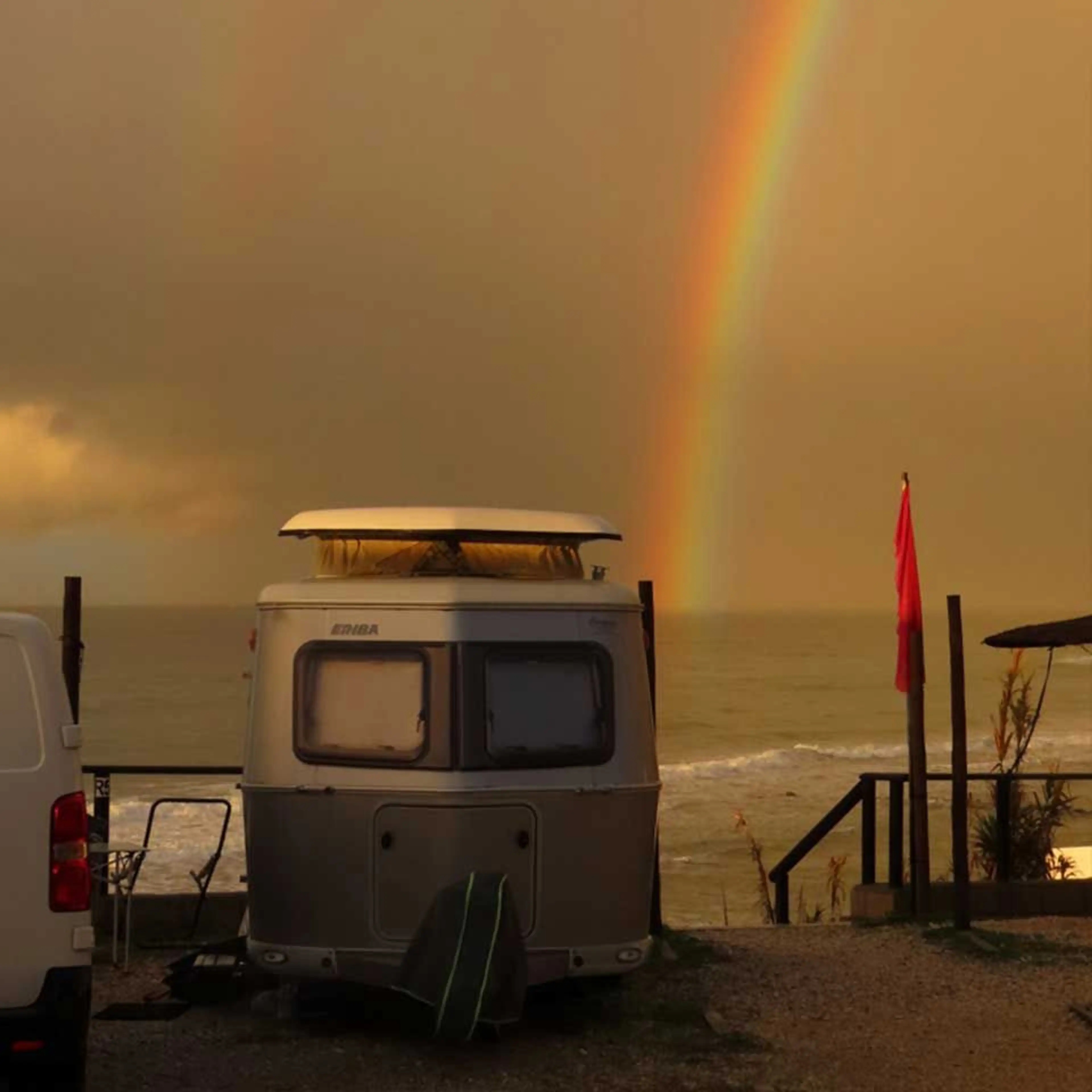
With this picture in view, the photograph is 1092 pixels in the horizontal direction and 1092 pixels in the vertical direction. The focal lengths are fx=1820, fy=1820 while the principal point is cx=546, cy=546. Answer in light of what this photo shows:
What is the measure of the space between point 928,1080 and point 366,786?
3048 mm

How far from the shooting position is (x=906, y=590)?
1445cm

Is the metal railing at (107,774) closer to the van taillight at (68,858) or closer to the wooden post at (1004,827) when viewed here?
the van taillight at (68,858)

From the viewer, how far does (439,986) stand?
8781 mm

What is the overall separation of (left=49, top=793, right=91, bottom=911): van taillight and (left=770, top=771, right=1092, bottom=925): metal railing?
8.62 metres

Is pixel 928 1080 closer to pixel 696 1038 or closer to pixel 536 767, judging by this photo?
pixel 696 1038

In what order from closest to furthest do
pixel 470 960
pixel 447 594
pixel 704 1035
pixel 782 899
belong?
pixel 470 960 < pixel 447 594 < pixel 704 1035 < pixel 782 899

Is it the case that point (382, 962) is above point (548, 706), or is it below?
below

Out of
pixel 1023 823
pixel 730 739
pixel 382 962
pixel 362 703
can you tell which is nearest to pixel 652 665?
pixel 362 703

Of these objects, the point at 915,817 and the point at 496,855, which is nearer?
the point at 496,855

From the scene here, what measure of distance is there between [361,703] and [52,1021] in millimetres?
3052

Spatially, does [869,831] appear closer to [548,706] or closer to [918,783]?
[918,783]

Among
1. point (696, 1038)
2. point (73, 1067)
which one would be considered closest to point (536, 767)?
point (696, 1038)

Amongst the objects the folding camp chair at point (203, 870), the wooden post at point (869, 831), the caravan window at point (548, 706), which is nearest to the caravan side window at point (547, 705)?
the caravan window at point (548, 706)

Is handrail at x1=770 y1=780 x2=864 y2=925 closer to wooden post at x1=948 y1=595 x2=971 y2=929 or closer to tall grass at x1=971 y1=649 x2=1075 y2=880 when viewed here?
wooden post at x1=948 y1=595 x2=971 y2=929
